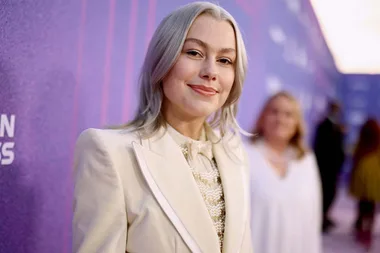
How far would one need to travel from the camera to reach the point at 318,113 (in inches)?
404

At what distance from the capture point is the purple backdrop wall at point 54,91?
1.79 metres

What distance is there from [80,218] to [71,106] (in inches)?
30.5

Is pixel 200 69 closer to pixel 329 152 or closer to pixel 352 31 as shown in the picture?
pixel 329 152

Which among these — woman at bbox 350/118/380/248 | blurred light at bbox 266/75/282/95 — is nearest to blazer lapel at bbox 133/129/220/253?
blurred light at bbox 266/75/282/95

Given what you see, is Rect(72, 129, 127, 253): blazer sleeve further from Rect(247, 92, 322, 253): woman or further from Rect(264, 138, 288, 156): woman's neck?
Rect(264, 138, 288, 156): woman's neck

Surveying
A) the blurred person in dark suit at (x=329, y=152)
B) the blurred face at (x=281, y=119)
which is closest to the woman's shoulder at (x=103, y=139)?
the blurred face at (x=281, y=119)

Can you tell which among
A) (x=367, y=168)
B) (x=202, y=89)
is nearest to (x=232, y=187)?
(x=202, y=89)

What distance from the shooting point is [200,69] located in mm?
1584

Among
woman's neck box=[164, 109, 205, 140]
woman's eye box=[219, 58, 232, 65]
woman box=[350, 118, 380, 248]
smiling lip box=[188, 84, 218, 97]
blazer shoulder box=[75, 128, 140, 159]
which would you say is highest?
woman's eye box=[219, 58, 232, 65]

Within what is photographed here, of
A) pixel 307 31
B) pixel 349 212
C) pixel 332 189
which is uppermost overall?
pixel 307 31

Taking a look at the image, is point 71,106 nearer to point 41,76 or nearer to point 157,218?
point 41,76

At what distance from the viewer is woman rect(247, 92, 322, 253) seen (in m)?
3.21

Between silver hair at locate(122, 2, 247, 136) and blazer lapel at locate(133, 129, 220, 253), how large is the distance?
0.23 ft

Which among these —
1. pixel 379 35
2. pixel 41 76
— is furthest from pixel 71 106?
pixel 379 35
